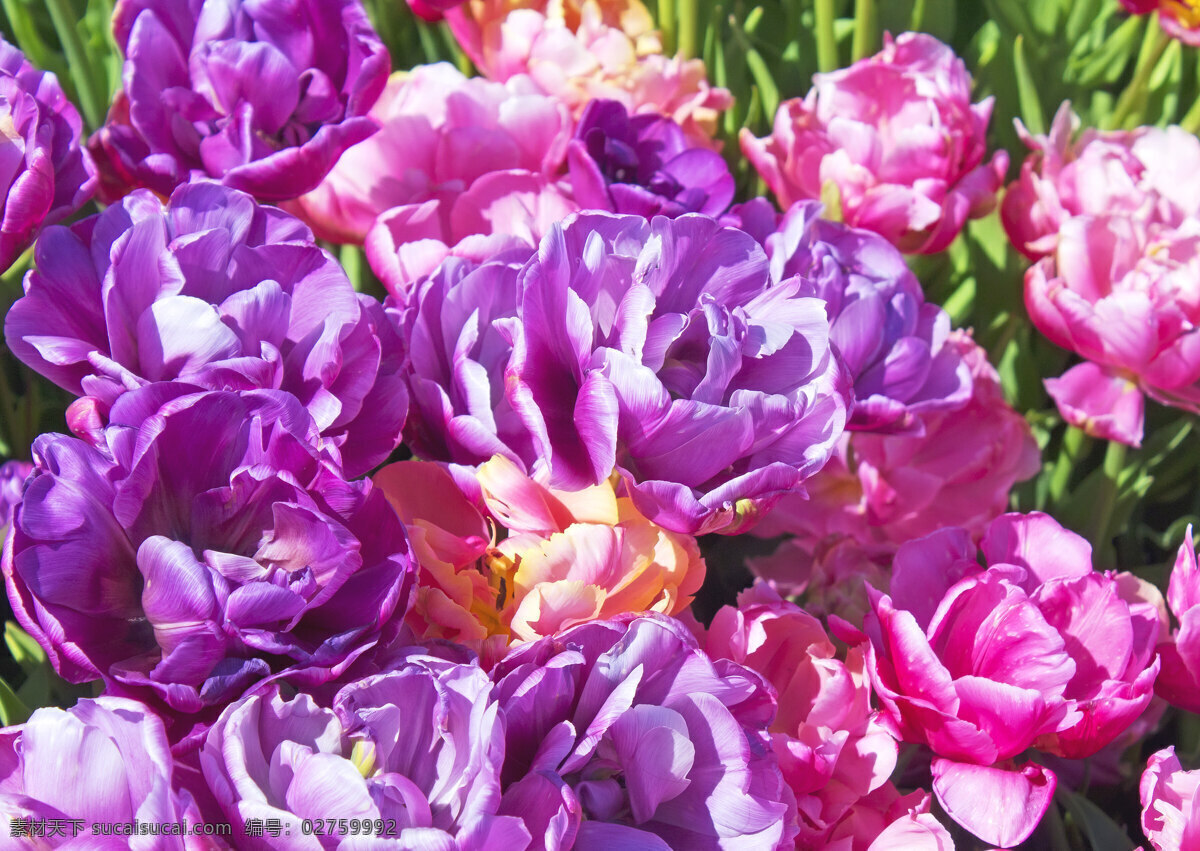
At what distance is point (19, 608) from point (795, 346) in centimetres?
28

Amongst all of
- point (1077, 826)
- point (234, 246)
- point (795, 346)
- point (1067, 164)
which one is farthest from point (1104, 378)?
point (234, 246)

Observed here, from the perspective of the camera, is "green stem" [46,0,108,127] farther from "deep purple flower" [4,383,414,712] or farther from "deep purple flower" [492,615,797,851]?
"deep purple flower" [492,615,797,851]

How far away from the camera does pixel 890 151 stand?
71 cm

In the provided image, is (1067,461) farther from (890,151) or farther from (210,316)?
(210,316)

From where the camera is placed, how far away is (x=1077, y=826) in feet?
1.96

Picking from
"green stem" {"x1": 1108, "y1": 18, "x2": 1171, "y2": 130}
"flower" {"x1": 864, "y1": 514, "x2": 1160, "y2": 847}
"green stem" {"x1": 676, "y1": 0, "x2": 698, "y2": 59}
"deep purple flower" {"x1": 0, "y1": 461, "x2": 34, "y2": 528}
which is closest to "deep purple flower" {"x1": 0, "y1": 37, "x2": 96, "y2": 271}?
"deep purple flower" {"x1": 0, "y1": 461, "x2": 34, "y2": 528}

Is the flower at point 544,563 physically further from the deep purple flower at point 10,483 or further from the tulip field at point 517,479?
the deep purple flower at point 10,483

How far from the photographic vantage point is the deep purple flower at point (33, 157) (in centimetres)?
42

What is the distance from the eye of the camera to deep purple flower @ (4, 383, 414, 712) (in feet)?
1.11

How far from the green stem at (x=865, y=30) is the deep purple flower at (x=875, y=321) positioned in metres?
0.32

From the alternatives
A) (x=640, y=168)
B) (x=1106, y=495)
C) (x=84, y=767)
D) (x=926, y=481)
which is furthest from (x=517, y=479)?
(x=1106, y=495)

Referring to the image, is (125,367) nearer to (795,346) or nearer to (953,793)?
(795,346)

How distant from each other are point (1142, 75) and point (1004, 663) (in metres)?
0.63

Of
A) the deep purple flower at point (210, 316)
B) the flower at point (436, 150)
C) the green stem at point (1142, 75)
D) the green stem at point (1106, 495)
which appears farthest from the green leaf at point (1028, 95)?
the deep purple flower at point (210, 316)
